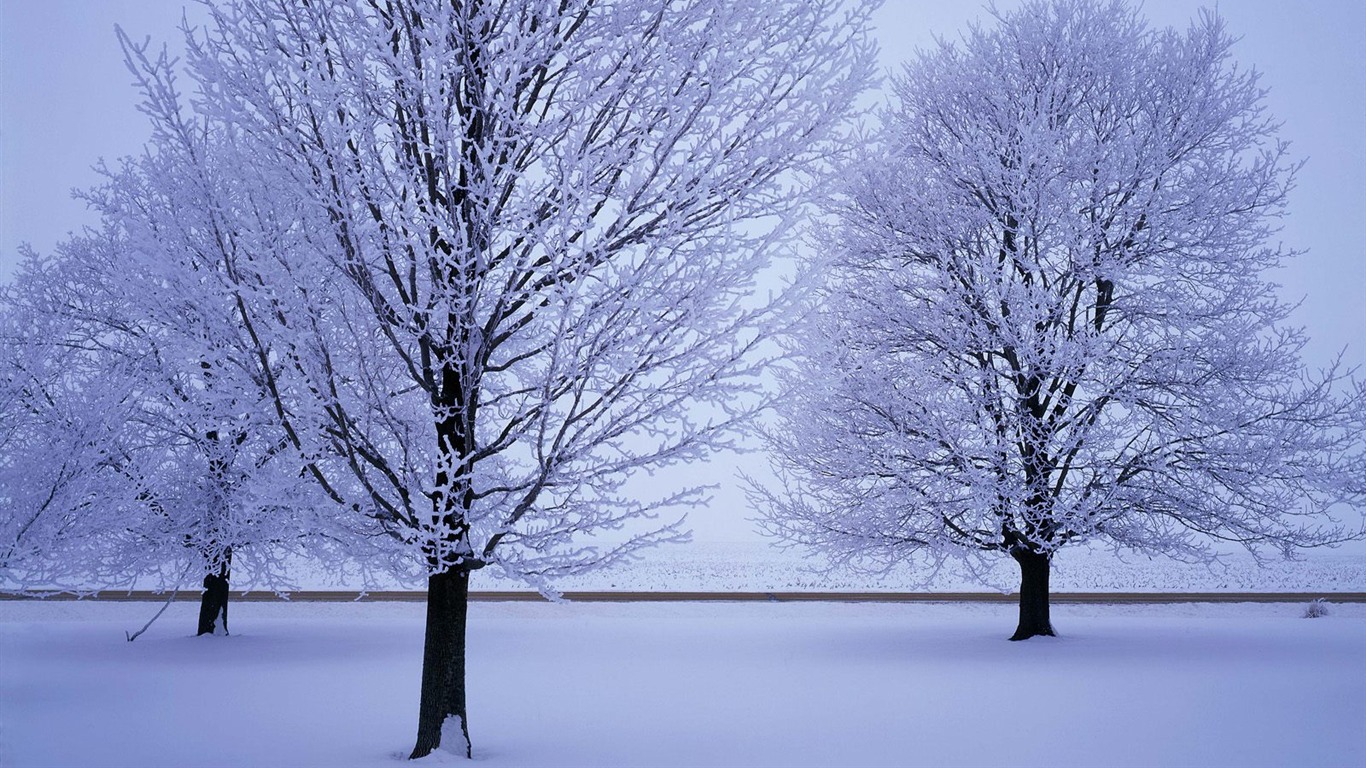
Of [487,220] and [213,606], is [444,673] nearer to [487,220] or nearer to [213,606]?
[487,220]

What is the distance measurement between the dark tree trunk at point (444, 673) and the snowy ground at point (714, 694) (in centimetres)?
25

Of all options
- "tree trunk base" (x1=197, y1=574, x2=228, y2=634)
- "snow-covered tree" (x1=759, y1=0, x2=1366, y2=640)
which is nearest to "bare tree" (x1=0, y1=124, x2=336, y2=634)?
"tree trunk base" (x1=197, y1=574, x2=228, y2=634)

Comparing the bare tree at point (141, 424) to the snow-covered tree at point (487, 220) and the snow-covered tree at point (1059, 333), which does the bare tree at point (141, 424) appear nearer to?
the snow-covered tree at point (487, 220)

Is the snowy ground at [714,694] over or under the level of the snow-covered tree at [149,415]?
under

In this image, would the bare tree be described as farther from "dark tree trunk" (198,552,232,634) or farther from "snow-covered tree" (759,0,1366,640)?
"snow-covered tree" (759,0,1366,640)

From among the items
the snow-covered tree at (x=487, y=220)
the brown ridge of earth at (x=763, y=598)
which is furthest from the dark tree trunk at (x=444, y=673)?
the brown ridge of earth at (x=763, y=598)

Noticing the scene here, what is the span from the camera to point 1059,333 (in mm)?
12625

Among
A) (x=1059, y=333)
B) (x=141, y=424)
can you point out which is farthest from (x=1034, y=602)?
(x=141, y=424)

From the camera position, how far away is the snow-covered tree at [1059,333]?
1311 cm

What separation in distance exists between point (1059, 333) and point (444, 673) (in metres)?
9.17

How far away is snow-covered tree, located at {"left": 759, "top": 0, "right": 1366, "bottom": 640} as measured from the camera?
516 inches

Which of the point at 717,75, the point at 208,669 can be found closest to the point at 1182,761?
the point at 717,75

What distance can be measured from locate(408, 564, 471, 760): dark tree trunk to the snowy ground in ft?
0.81

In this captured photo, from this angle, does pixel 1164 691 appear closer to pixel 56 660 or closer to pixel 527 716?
pixel 527 716
